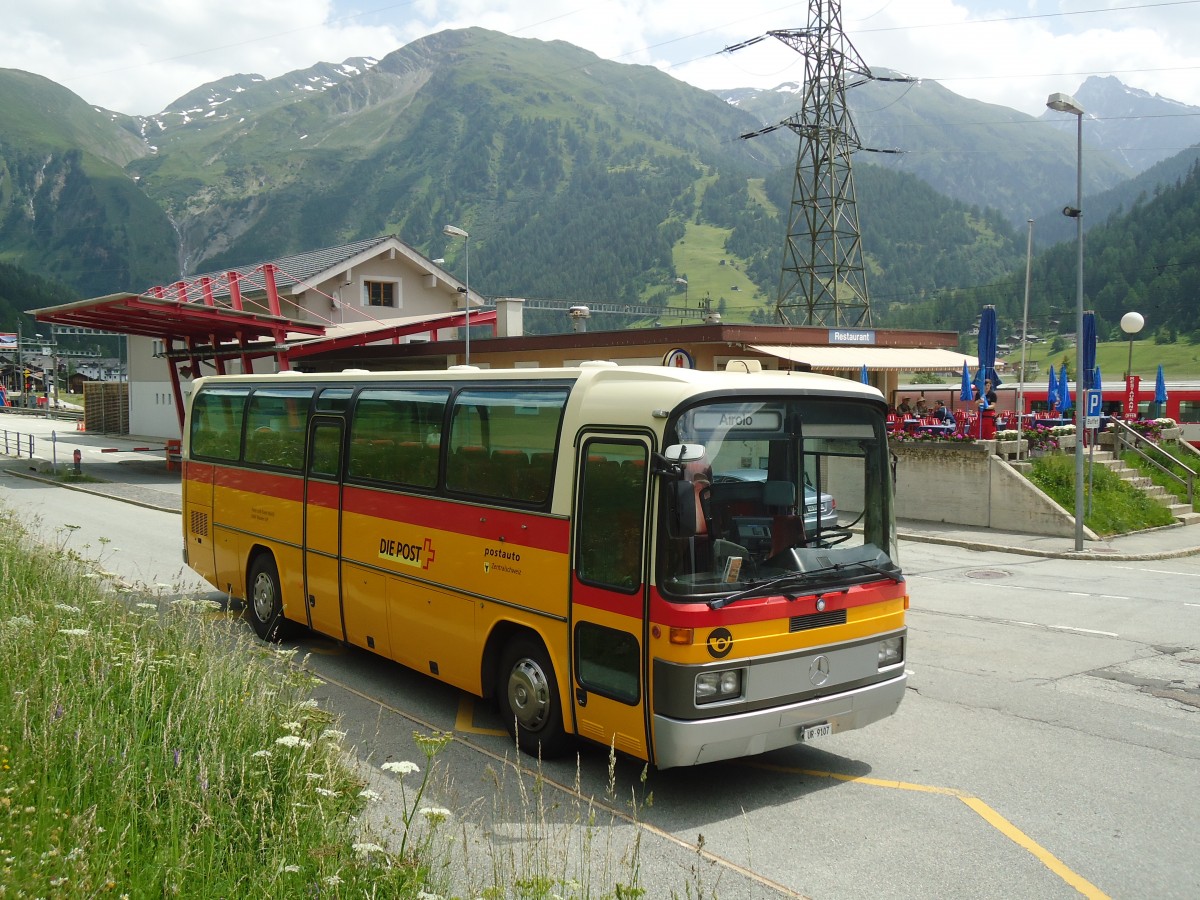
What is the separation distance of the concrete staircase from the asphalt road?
44.0 ft

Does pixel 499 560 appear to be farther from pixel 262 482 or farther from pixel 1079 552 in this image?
pixel 1079 552

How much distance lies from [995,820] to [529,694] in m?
3.16

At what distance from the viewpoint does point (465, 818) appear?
608cm

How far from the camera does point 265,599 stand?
37.6 ft

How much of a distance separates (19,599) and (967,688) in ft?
26.3

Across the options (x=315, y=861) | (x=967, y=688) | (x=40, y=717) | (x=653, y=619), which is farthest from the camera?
(x=967, y=688)

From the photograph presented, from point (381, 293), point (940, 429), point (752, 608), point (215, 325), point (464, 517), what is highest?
point (381, 293)

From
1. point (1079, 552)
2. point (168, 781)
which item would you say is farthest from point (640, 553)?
point (1079, 552)

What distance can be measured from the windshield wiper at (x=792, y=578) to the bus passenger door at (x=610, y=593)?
49 centimetres

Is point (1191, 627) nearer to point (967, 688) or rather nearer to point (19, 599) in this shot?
point (967, 688)

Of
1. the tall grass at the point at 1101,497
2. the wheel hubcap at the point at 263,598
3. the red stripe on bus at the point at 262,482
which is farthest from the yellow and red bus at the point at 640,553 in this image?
the tall grass at the point at 1101,497

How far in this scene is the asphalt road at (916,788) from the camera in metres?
5.76

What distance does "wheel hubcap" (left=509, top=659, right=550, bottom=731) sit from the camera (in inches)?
294

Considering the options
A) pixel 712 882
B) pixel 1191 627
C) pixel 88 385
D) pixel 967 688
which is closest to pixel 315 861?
pixel 712 882
